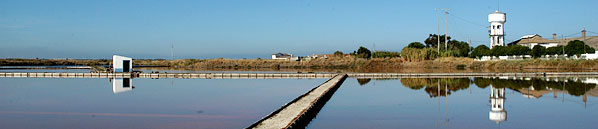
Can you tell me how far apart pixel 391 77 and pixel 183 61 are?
3787 cm

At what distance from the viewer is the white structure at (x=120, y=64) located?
2678 centimetres

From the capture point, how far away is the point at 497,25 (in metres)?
54.1

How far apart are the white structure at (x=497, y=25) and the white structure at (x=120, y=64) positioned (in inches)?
1525

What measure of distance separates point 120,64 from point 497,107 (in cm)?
2043

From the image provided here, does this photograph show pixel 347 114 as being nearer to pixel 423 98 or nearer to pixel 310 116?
pixel 310 116

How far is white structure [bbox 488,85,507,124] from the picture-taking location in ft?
31.8

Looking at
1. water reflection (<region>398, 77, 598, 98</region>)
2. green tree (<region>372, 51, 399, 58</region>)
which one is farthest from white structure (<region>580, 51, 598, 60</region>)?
green tree (<region>372, 51, 399, 58</region>)

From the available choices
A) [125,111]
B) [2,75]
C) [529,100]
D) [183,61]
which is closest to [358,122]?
[125,111]

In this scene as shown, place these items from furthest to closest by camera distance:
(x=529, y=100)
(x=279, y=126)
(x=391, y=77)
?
(x=391, y=77) → (x=529, y=100) → (x=279, y=126)

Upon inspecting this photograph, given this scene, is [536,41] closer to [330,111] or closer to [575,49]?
[575,49]

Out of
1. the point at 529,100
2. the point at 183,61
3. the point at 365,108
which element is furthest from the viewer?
the point at 183,61

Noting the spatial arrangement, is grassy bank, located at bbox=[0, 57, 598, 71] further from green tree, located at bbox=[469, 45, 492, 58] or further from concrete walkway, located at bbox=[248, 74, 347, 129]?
concrete walkway, located at bbox=[248, 74, 347, 129]

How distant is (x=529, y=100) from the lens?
13.4 meters

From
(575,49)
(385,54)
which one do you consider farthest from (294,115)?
(385,54)
